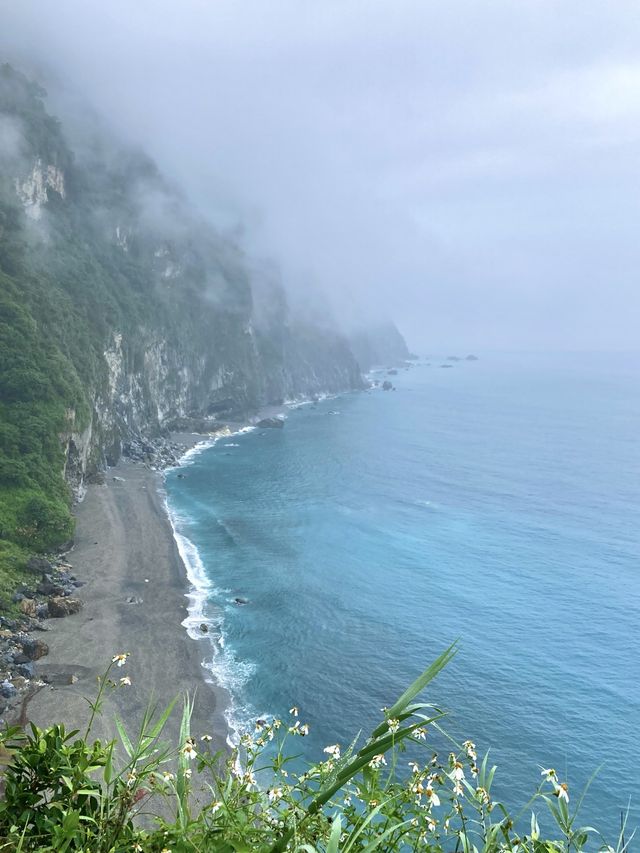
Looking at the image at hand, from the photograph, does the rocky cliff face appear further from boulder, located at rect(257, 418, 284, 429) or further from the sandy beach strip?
the sandy beach strip

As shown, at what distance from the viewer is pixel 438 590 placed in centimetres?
5469

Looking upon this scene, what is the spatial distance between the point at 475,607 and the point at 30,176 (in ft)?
280

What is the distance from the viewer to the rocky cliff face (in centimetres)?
8188

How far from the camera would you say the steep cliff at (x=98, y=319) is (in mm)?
64375

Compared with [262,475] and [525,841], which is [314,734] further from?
[262,475]

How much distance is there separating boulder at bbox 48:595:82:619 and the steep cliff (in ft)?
28.9

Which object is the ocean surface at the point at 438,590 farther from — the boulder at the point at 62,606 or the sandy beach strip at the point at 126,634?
the boulder at the point at 62,606

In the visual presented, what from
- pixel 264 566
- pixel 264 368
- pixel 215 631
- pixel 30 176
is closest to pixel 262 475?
pixel 264 566

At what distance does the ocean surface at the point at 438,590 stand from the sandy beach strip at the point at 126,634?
1778 mm

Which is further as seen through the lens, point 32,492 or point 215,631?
point 32,492

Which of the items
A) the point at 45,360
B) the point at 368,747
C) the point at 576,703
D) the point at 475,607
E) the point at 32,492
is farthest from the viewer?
the point at 45,360

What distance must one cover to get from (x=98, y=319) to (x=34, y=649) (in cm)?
6368

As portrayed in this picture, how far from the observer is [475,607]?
51.5 metres

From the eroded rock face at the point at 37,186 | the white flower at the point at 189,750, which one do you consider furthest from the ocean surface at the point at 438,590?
the eroded rock face at the point at 37,186
